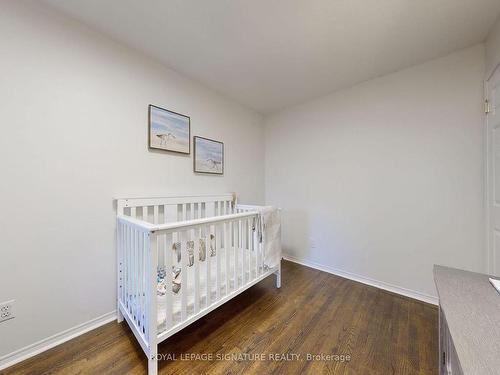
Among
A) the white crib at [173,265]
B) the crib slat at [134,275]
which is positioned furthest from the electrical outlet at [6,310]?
the crib slat at [134,275]

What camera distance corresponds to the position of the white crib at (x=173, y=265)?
1.13 metres

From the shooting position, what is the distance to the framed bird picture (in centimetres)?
182

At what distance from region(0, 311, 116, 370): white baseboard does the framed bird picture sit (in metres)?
1.48

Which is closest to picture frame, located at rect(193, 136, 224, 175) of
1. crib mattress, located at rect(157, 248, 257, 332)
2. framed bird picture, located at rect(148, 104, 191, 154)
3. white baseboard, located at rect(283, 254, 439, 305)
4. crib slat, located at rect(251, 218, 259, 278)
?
framed bird picture, located at rect(148, 104, 191, 154)

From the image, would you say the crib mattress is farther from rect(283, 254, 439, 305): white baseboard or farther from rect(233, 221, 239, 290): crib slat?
rect(283, 254, 439, 305): white baseboard

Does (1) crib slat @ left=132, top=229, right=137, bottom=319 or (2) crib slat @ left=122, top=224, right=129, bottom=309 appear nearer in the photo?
(1) crib slat @ left=132, top=229, right=137, bottom=319

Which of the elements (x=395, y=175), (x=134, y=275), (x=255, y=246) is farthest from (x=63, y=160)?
(x=395, y=175)

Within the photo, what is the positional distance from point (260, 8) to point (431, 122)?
72.2 inches

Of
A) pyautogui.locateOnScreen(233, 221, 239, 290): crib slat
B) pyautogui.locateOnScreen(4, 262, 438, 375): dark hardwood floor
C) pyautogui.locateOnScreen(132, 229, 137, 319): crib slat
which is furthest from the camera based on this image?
pyautogui.locateOnScreen(233, 221, 239, 290): crib slat

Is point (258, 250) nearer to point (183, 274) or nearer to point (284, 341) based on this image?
point (284, 341)

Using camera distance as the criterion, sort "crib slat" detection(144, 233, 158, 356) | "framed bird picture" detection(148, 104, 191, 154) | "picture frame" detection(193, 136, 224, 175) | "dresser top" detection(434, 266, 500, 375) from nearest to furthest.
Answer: "dresser top" detection(434, 266, 500, 375), "crib slat" detection(144, 233, 158, 356), "framed bird picture" detection(148, 104, 191, 154), "picture frame" detection(193, 136, 224, 175)

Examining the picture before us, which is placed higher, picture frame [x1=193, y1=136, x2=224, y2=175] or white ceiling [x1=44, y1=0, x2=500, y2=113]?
white ceiling [x1=44, y1=0, x2=500, y2=113]

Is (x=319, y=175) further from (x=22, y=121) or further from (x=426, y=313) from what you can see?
(x=22, y=121)

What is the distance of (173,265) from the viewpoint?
63.7 inches
